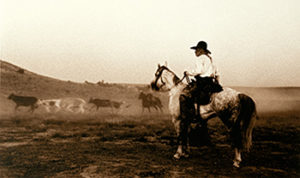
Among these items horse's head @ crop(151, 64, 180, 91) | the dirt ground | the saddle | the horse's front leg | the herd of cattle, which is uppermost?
horse's head @ crop(151, 64, 180, 91)

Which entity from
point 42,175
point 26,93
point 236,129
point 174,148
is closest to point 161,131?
point 174,148

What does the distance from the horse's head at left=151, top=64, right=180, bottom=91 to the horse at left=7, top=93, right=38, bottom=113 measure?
6.79 metres

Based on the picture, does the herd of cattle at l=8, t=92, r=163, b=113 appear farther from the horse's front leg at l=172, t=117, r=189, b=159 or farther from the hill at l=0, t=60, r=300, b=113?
the horse's front leg at l=172, t=117, r=189, b=159

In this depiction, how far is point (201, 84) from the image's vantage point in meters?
4.82

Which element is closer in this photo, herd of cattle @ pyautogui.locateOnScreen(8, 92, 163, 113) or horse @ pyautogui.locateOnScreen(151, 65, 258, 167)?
horse @ pyautogui.locateOnScreen(151, 65, 258, 167)

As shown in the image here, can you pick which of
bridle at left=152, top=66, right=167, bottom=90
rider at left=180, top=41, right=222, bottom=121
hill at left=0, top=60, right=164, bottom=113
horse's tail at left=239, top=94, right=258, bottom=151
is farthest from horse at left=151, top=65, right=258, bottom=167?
hill at left=0, top=60, right=164, bottom=113

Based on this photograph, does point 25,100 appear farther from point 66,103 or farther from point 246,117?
point 246,117

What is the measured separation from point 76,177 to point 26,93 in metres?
7.48

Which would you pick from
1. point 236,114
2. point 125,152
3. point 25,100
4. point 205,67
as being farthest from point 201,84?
point 25,100

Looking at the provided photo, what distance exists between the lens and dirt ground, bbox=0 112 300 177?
4.47m

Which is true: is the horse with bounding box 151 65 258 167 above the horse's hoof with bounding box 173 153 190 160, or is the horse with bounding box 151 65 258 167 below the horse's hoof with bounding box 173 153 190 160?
above

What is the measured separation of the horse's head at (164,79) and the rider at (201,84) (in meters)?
0.51

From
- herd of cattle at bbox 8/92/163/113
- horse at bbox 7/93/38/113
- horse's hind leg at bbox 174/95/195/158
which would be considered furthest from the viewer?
herd of cattle at bbox 8/92/163/113

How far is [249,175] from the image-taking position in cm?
422
